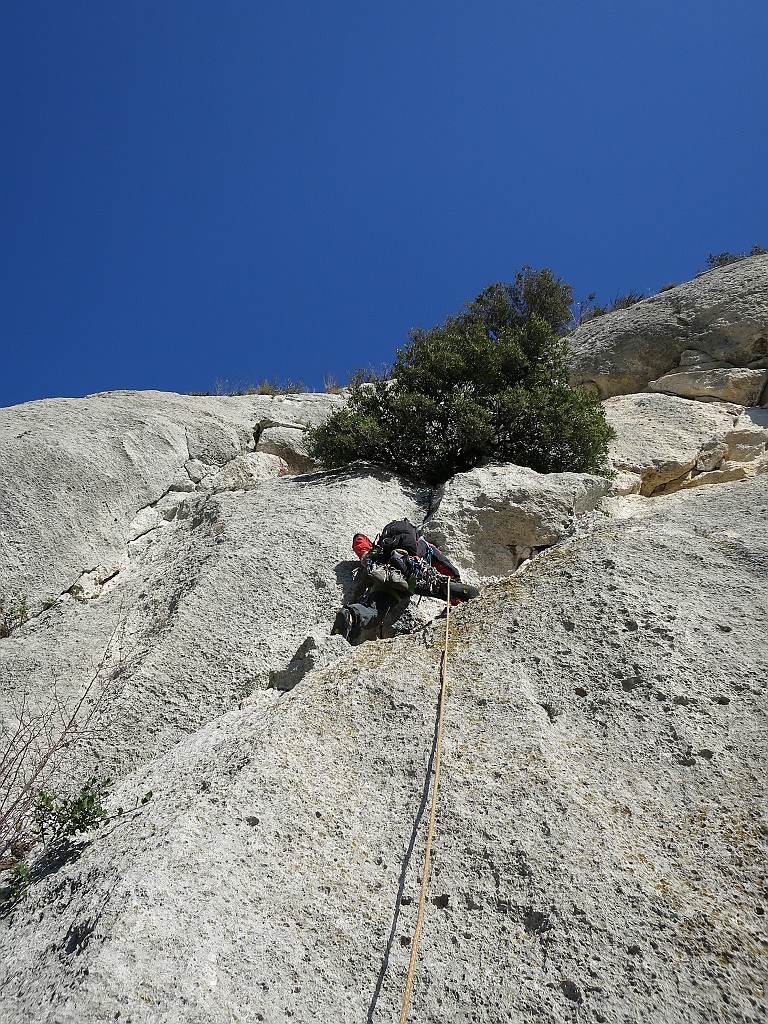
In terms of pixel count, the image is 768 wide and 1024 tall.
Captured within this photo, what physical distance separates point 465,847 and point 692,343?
15184mm

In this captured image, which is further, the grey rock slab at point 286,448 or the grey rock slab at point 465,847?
the grey rock slab at point 286,448

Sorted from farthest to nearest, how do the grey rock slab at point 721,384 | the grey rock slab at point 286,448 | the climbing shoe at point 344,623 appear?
the grey rock slab at point 721,384 < the grey rock slab at point 286,448 < the climbing shoe at point 344,623

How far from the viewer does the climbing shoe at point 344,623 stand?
25.1 feet

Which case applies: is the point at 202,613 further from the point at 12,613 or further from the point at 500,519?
the point at 500,519

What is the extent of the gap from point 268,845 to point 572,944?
187 cm

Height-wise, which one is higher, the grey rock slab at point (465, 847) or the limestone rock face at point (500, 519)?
the limestone rock face at point (500, 519)

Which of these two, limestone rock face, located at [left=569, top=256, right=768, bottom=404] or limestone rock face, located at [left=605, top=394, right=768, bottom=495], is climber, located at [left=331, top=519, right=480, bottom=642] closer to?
limestone rock face, located at [left=605, top=394, right=768, bottom=495]

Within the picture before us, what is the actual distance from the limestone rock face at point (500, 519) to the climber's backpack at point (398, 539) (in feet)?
2.69

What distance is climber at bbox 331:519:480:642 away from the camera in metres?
7.77

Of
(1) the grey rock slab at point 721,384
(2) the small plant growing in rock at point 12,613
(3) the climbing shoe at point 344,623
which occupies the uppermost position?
(1) the grey rock slab at point 721,384

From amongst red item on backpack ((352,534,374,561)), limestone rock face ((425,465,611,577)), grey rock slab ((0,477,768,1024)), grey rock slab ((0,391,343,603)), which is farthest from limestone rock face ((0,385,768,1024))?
grey rock slab ((0,391,343,603))

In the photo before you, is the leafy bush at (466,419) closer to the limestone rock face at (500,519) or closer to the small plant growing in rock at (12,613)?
the limestone rock face at (500,519)

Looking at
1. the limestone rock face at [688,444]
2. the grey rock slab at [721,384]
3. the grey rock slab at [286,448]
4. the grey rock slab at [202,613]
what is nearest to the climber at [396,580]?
the grey rock slab at [202,613]

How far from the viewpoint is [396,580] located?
803 cm
